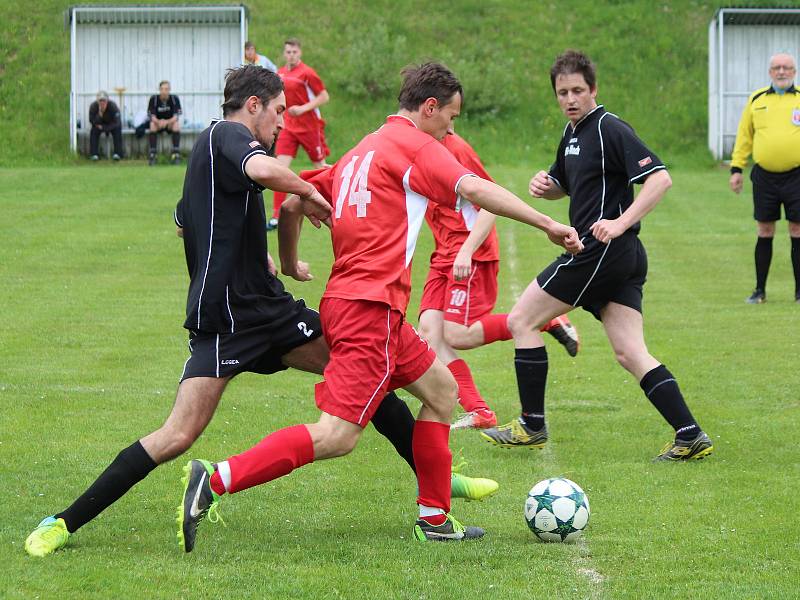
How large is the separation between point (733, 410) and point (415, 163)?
390 cm

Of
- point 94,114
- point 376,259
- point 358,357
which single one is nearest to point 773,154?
point 376,259

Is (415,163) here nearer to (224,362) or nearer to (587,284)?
(224,362)

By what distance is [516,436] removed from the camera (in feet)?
22.2

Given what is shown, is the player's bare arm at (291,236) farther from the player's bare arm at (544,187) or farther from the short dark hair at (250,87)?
the player's bare arm at (544,187)

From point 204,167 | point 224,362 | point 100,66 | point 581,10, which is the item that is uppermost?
point 581,10

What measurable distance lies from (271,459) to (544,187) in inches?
112

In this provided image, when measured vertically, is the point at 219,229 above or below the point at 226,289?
above

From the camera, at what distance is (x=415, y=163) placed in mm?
4969

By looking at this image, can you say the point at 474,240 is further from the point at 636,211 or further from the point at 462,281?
the point at 636,211

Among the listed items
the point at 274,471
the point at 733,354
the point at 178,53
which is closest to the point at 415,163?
the point at 274,471

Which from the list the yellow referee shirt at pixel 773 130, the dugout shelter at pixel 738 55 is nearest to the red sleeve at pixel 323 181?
the yellow referee shirt at pixel 773 130

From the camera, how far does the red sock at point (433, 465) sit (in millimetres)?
5188

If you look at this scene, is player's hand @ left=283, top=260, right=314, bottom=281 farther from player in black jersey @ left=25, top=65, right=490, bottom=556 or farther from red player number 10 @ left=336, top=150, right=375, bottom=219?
red player number 10 @ left=336, top=150, right=375, bottom=219

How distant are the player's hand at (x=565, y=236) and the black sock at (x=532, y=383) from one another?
1766 millimetres
